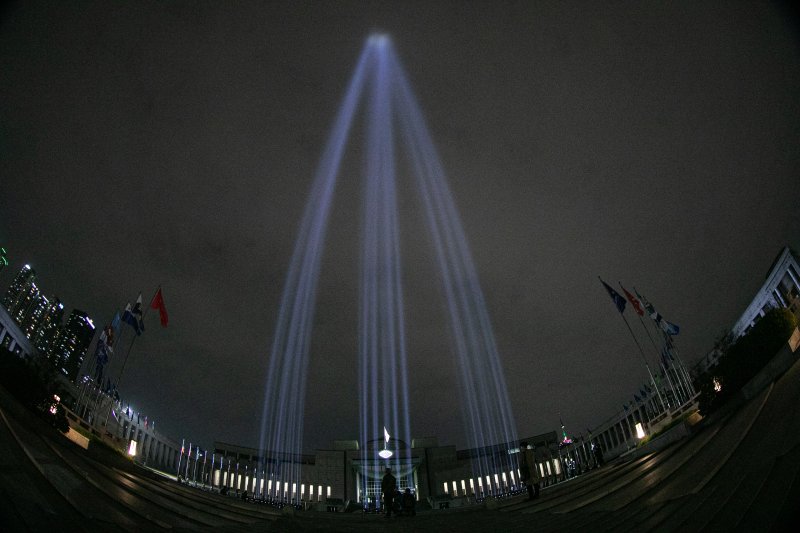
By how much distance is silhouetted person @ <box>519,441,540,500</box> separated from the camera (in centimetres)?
1287

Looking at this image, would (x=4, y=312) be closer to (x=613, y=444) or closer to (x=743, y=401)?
(x=743, y=401)

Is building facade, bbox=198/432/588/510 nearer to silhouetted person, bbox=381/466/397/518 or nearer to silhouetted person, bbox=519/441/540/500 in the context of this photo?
silhouetted person, bbox=381/466/397/518

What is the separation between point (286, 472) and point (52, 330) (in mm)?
170840

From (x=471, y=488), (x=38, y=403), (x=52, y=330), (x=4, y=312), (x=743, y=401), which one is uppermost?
(x=52, y=330)

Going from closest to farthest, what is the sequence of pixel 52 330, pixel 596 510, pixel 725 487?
pixel 725 487 → pixel 596 510 → pixel 52 330

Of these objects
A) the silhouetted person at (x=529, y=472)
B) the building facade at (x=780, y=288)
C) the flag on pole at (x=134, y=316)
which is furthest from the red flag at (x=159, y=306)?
the building facade at (x=780, y=288)

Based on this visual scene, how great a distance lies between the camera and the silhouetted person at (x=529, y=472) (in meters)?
12.9

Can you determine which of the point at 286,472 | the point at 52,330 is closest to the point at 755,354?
the point at 286,472

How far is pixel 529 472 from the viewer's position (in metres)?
13.0

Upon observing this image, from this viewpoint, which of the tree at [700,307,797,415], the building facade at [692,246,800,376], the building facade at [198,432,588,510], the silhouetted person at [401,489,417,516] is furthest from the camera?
the building facade at [198,432,588,510]

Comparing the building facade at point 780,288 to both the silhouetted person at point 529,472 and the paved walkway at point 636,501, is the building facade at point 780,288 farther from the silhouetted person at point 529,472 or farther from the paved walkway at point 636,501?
the paved walkway at point 636,501

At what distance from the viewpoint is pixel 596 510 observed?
7.02m

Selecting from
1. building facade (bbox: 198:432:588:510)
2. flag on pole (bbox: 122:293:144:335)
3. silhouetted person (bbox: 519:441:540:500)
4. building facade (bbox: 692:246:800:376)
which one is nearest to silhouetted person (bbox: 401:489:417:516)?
silhouetted person (bbox: 519:441:540:500)

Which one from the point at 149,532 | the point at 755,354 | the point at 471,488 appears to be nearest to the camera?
the point at 149,532
